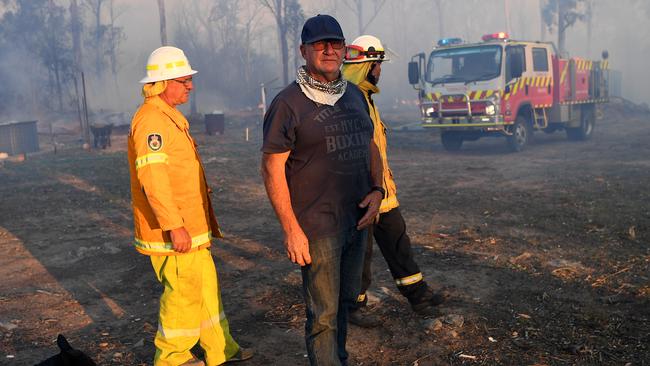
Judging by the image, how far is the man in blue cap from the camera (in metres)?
2.67

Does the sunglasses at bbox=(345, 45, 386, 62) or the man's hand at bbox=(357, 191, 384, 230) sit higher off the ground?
the sunglasses at bbox=(345, 45, 386, 62)

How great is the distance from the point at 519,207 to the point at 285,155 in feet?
19.6

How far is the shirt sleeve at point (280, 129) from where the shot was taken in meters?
2.64

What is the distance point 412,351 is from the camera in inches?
148

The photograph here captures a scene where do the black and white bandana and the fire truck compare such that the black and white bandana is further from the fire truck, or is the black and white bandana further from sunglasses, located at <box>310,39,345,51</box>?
the fire truck

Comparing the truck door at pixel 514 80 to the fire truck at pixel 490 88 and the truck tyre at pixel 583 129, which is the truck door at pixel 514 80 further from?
the truck tyre at pixel 583 129

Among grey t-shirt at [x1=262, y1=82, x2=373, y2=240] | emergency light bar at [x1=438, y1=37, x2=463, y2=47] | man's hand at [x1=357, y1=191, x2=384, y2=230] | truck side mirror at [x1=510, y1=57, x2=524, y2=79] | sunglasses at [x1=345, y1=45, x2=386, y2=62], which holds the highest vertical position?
emergency light bar at [x1=438, y1=37, x2=463, y2=47]

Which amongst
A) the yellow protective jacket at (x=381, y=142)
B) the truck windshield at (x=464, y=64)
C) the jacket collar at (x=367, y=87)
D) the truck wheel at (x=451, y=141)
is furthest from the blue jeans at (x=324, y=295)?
the truck wheel at (x=451, y=141)

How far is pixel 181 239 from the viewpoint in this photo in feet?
10.7

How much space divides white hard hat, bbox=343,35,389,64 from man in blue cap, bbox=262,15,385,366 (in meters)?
1.34

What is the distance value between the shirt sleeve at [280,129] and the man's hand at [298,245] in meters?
0.38

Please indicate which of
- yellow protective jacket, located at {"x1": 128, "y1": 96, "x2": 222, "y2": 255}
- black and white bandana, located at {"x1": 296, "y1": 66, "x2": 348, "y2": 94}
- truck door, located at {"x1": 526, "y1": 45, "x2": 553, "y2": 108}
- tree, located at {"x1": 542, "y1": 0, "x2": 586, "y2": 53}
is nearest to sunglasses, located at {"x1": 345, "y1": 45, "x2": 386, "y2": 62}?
yellow protective jacket, located at {"x1": 128, "y1": 96, "x2": 222, "y2": 255}

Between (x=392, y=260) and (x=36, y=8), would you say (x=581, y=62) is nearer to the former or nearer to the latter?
(x=392, y=260)

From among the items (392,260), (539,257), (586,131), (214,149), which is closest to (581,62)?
(586,131)
